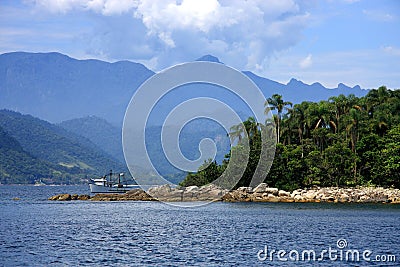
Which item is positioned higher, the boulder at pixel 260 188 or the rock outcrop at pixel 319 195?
the boulder at pixel 260 188

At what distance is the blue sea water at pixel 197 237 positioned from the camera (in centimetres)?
3503

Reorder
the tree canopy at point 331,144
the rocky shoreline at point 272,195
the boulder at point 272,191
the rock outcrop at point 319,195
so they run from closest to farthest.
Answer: the rock outcrop at point 319,195 → the rocky shoreline at point 272,195 → the tree canopy at point 331,144 → the boulder at point 272,191

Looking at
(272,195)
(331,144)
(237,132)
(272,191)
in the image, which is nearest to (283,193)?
(272,195)

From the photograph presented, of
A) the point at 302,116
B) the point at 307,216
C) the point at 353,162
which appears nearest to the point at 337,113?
the point at 302,116

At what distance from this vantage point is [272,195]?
91625 millimetres

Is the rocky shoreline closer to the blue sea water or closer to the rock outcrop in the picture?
the rock outcrop
